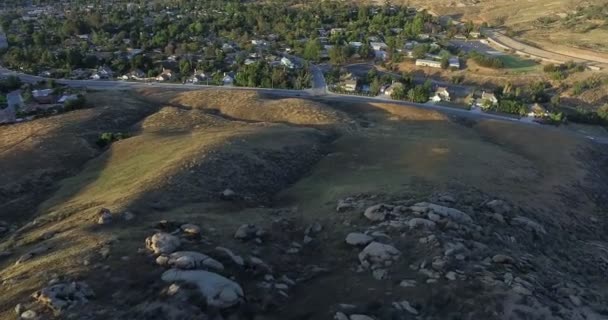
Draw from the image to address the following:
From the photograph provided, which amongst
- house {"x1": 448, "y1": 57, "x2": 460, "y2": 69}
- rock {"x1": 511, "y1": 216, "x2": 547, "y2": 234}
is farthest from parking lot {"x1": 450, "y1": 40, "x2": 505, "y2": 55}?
rock {"x1": 511, "y1": 216, "x2": 547, "y2": 234}

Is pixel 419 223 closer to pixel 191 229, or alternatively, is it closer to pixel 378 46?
pixel 191 229

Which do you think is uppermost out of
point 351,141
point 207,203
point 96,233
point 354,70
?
point 96,233

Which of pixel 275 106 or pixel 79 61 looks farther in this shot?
pixel 79 61

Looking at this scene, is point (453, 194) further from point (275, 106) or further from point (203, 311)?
point (275, 106)

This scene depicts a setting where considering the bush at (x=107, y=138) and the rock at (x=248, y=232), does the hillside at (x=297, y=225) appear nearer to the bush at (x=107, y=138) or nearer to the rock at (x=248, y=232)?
the rock at (x=248, y=232)

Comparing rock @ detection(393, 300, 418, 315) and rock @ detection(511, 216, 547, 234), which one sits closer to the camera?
rock @ detection(393, 300, 418, 315)

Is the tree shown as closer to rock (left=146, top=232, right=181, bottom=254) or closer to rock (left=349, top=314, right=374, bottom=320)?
rock (left=146, top=232, right=181, bottom=254)

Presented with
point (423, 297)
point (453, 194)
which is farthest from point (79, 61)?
point (423, 297)
